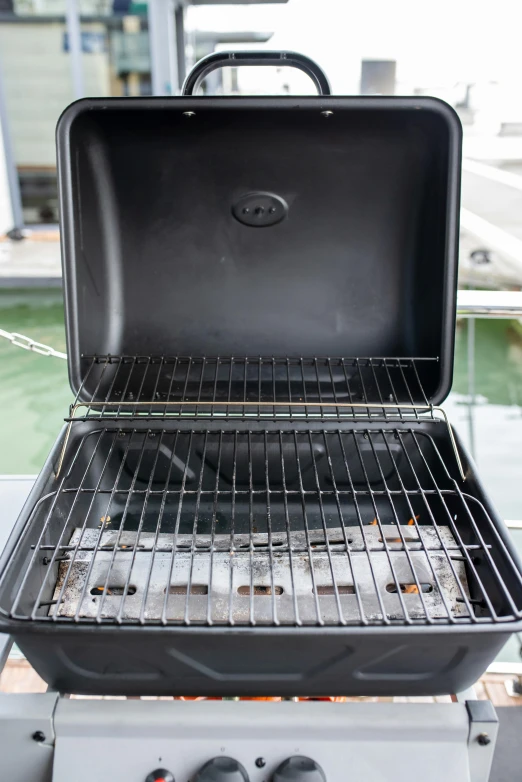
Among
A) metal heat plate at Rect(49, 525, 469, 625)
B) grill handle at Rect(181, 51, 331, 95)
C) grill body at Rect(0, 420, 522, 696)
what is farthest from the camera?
grill handle at Rect(181, 51, 331, 95)

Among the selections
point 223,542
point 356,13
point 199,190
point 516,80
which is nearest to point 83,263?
point 199,190

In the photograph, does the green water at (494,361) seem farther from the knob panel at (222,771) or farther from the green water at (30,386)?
the knob panel at (222,771)

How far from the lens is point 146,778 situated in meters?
0.65

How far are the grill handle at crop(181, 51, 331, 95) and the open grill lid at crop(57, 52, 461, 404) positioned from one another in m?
0.06

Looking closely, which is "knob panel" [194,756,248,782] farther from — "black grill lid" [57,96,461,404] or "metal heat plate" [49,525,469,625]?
"black grill lid" [57,96,461,404]

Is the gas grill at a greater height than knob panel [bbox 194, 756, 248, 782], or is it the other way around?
the gas grill

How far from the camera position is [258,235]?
104cm

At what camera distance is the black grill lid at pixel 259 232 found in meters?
0.95

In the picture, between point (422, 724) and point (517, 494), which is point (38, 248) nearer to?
point (517, 494)

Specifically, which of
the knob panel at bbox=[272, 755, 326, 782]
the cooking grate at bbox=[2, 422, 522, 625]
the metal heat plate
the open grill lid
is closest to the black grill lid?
the open grill lid

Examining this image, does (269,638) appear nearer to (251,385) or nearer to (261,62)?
(251,385)

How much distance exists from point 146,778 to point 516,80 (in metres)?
5.22

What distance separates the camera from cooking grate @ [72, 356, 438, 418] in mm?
1007

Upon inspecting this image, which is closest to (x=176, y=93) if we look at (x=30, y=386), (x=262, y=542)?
(x=30, y=386)
